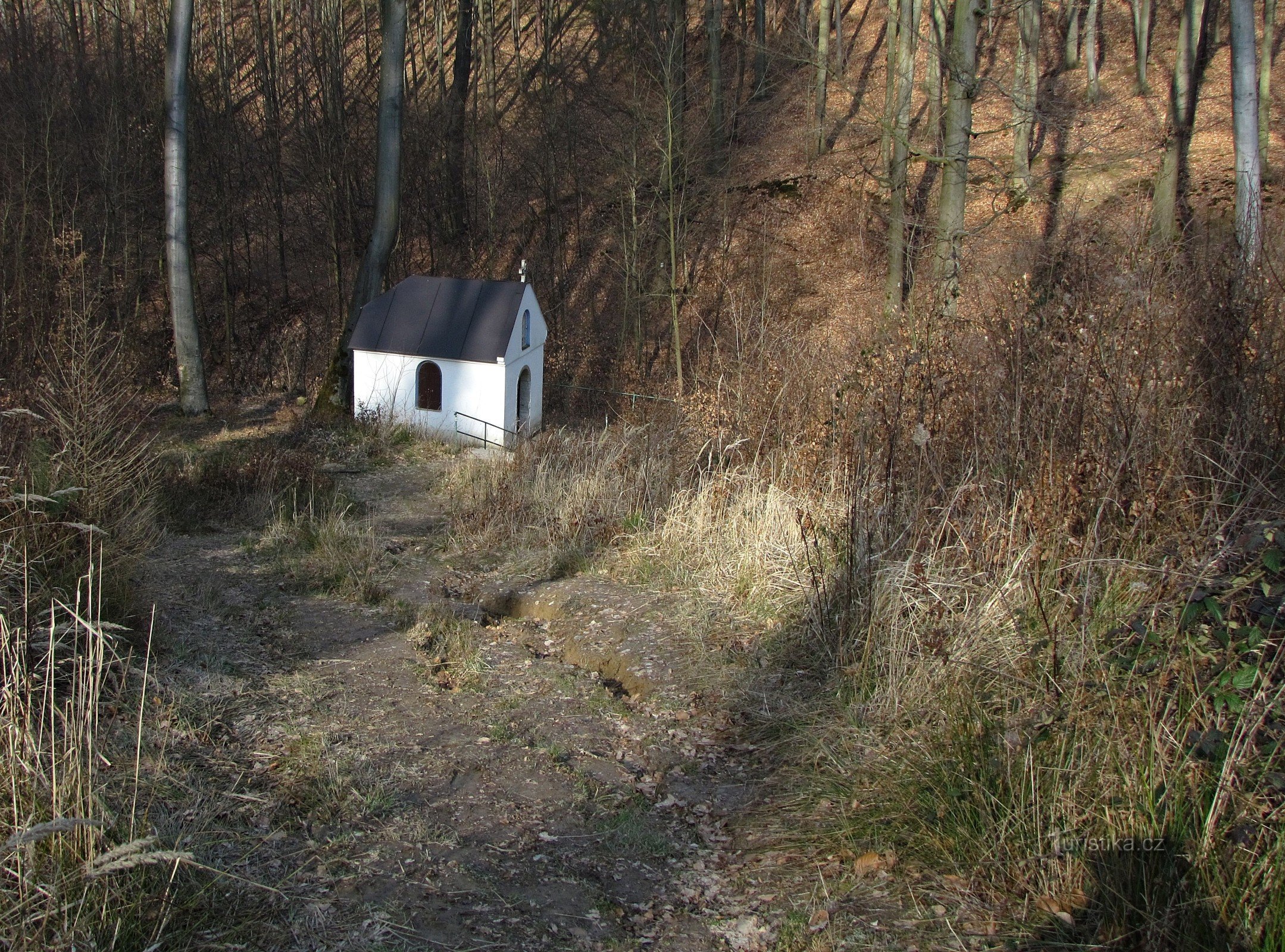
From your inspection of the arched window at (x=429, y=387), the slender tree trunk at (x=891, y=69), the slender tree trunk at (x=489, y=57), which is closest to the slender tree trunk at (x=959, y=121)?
the slender tree trunk at (x=891, y=69)

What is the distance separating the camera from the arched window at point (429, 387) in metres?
19.3

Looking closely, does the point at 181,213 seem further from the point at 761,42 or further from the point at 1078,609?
the point at 761,42

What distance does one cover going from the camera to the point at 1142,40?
27547 millimetres

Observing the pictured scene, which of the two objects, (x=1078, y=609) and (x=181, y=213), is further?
(x=181, y=213)

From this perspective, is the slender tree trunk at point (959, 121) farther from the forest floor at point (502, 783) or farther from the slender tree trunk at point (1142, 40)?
the slender tree trunk at point (1142, 40)

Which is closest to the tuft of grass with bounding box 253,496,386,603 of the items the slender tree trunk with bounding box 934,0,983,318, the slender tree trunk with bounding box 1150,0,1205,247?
the slender tree trunk with bounding box 934,0,983,318

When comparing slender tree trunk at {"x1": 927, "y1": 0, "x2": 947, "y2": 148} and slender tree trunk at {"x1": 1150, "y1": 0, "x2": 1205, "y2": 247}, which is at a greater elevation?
slender tree trunk at {"x1": 927, "y1": 0, "x2": 947, "y2": 148}

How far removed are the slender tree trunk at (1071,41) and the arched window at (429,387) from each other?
68.8 feet

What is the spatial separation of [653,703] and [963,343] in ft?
9.75

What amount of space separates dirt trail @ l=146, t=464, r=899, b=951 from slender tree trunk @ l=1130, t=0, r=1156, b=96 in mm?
26383

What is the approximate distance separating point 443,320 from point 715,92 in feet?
44.2

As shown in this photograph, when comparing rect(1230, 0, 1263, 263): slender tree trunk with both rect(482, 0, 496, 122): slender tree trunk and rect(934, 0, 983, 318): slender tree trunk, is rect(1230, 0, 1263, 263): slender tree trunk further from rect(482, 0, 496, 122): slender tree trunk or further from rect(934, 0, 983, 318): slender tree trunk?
rect(482, 0, 496, 122): slender tree trunk

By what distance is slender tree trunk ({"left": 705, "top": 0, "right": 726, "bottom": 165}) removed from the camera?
93.0ft

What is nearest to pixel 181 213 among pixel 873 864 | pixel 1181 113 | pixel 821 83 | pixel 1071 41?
pixel 1181 113
